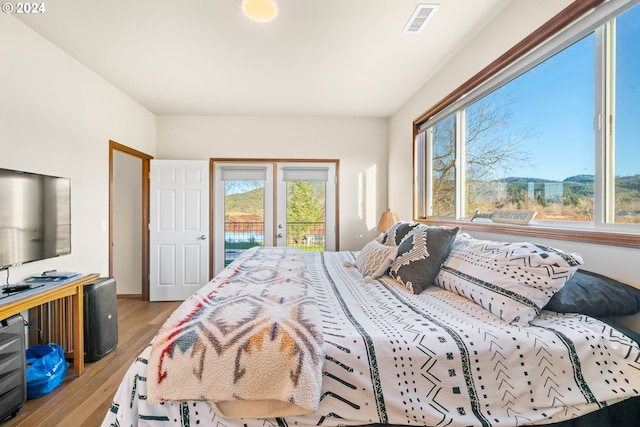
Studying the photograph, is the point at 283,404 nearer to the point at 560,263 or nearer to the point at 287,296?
the point at 287,296

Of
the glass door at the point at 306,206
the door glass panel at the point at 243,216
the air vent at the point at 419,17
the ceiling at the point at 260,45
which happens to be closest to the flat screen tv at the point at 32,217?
the ceiling at the point at 260,45

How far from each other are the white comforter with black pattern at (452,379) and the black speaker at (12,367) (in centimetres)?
131

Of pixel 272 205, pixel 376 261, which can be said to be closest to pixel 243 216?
pixel 272 205

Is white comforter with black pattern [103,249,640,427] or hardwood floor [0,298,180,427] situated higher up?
white comforter with black pattern [103,249,640,427]

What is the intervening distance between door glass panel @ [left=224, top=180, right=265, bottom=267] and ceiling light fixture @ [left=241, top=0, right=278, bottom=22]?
2.50 meters

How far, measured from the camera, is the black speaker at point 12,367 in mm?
1626

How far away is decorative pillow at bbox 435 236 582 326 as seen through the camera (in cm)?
120

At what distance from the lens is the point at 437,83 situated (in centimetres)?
290

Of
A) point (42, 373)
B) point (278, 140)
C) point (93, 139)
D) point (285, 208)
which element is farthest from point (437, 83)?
point (42, 373)

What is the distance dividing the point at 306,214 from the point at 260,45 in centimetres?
244

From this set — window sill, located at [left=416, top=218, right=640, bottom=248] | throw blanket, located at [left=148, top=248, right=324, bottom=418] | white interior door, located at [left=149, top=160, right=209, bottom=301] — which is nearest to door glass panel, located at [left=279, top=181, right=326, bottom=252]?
white interior door, located at [left=149, top=160, right=209, bottom=301]

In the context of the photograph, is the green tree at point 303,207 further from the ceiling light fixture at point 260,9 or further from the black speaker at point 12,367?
the black speaker at point 12,367

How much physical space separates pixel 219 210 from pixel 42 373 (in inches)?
104

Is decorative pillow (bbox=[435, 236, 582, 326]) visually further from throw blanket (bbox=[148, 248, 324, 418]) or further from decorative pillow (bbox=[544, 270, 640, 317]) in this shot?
throw blanket (bbox=[148, 248, 324, 418])
